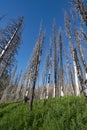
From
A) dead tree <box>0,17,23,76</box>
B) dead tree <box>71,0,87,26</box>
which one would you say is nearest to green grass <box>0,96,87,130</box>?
dead tree <box>71,0,87,26</box>

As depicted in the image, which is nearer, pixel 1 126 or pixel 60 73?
pixel 1 126

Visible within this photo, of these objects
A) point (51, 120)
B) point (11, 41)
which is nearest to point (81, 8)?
point (51, 120)

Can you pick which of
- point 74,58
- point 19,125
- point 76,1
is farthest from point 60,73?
point 19,125

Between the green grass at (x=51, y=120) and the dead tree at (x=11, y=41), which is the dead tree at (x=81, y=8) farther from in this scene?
the dead tree at (x=11, y=41)

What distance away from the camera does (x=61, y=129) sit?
7.28m

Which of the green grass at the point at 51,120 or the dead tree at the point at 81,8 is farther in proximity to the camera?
the dead tree at the point at 81,8

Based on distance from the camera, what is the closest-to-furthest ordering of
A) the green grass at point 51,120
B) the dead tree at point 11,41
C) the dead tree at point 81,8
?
the green grass at point 51,120, the dead tree at point 81,8, the dead tree at point 11,41

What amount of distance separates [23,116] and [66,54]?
16078 mm

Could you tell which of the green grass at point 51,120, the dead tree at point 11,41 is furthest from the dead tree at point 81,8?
the dead tree at point 11,41

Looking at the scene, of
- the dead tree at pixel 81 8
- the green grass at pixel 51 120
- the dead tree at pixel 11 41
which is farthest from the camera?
the dead tree at pixel 11 41

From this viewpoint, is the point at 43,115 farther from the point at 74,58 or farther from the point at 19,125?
the point at 74,58

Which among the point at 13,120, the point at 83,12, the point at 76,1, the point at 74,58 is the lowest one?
the point at 13,120

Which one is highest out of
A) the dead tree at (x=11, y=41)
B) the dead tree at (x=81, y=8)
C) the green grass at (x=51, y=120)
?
the dead tree at (x=11, y=41)

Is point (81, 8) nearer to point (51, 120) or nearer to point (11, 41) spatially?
point (51, 120)
